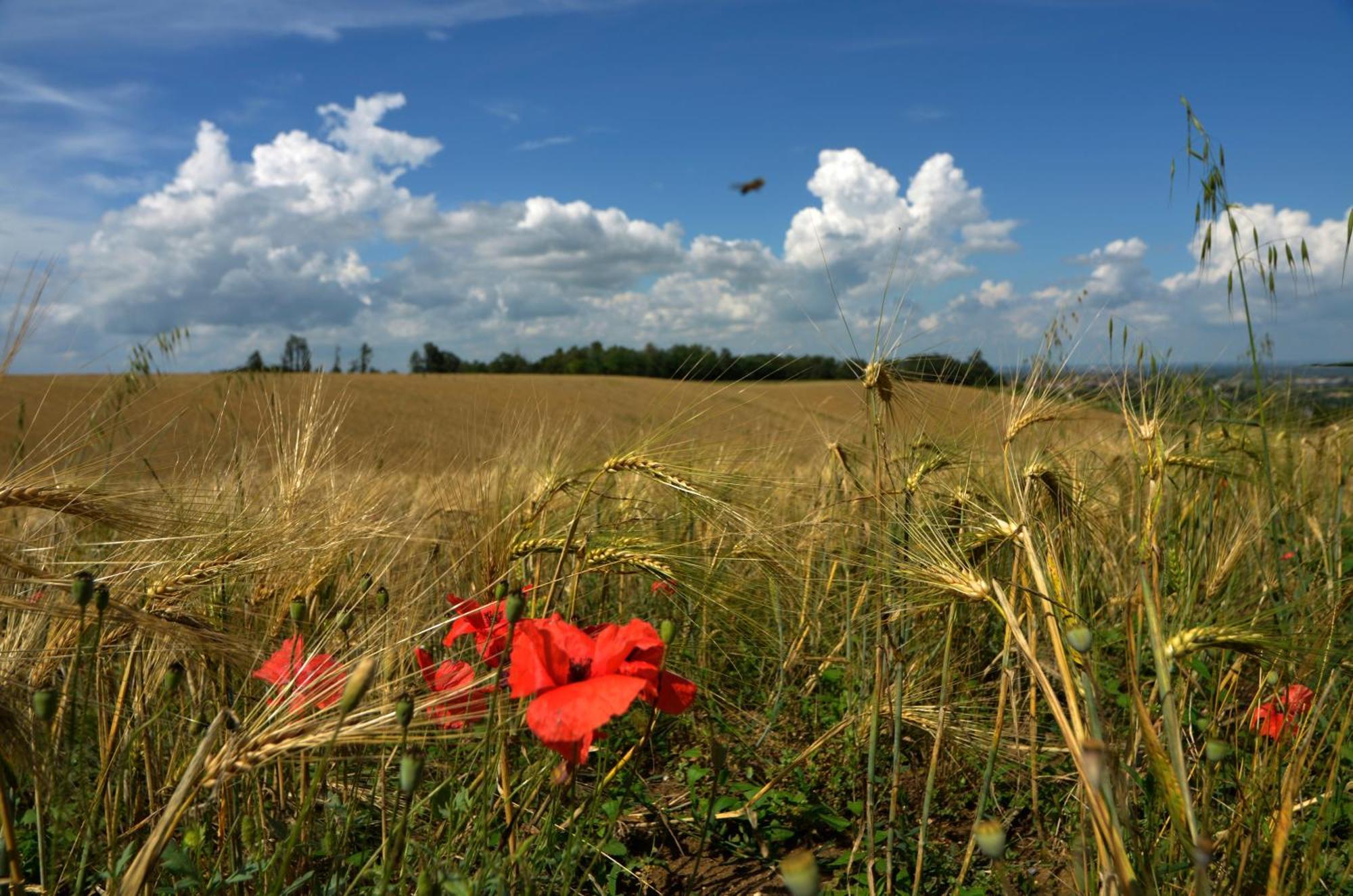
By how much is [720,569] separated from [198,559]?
0.91 metres

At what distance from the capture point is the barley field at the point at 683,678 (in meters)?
1.04

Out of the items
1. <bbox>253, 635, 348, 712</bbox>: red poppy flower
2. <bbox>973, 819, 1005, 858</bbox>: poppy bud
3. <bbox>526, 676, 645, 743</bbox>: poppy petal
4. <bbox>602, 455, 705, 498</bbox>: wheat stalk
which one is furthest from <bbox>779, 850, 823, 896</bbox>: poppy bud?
<bbox>602, 455, 705, 498</bbox>: wheat stalk

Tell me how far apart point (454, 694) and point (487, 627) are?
1.55 feet

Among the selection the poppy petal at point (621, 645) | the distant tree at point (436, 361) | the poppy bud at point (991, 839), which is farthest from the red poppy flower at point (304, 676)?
the distant tree at point (436, 361)

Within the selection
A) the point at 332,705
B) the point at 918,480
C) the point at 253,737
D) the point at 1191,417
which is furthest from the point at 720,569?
the point at 1191,417

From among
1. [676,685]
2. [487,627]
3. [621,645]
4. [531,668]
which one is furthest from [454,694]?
[487,627]

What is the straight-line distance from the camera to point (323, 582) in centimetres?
170

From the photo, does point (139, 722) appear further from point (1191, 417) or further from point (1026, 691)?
point (1191, 417)

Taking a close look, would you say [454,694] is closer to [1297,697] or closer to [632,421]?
[1297,697]

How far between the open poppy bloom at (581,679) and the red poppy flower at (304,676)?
208 mm

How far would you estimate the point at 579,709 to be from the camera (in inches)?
38.0

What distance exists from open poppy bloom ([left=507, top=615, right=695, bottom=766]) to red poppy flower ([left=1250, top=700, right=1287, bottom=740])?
40.6 inches

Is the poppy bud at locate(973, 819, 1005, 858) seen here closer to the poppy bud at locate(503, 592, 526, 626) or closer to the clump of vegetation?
the clump of vegetation

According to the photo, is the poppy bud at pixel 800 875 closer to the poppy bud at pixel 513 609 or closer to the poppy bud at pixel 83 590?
the poppy bud at pixel 513 609
